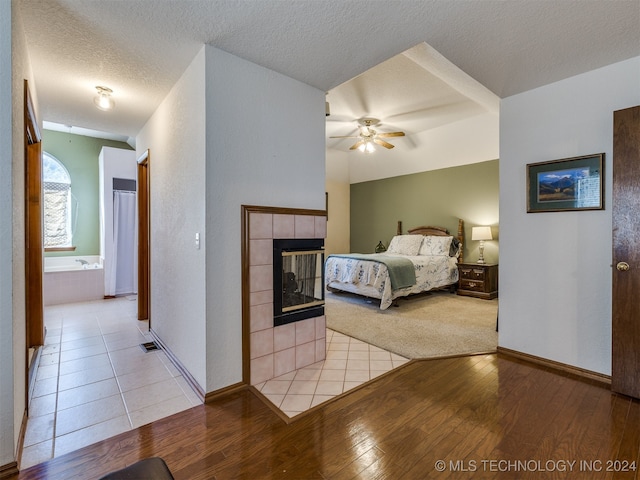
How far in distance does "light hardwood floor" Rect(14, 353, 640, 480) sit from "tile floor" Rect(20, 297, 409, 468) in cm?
11

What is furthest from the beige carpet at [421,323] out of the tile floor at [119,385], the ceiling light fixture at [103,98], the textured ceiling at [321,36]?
the ceiling light fixture at [103,98]

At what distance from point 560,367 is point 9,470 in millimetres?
3586

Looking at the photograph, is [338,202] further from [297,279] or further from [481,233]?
[297,279]

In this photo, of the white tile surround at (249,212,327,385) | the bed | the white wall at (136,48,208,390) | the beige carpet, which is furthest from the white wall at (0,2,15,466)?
the bed

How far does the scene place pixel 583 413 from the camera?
191cm

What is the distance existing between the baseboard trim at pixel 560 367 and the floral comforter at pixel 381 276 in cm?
171

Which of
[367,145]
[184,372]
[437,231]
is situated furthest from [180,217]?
[437,231]

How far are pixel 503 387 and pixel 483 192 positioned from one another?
4.03 m

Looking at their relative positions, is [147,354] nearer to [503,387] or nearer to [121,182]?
[503,387]

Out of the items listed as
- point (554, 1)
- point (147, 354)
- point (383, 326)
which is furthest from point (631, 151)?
point (147, 354)

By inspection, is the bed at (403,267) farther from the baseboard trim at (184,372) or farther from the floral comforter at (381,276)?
the baseboard trim at (184,372)

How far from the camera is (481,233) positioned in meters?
5.13

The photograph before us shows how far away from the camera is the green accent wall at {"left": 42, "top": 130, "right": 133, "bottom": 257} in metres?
5.61

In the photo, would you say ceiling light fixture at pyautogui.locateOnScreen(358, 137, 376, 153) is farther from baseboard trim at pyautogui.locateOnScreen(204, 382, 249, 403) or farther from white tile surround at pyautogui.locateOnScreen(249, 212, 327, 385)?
baseboard trim at pyautogui.locateOnScreen(204, 382, 249, 403)
